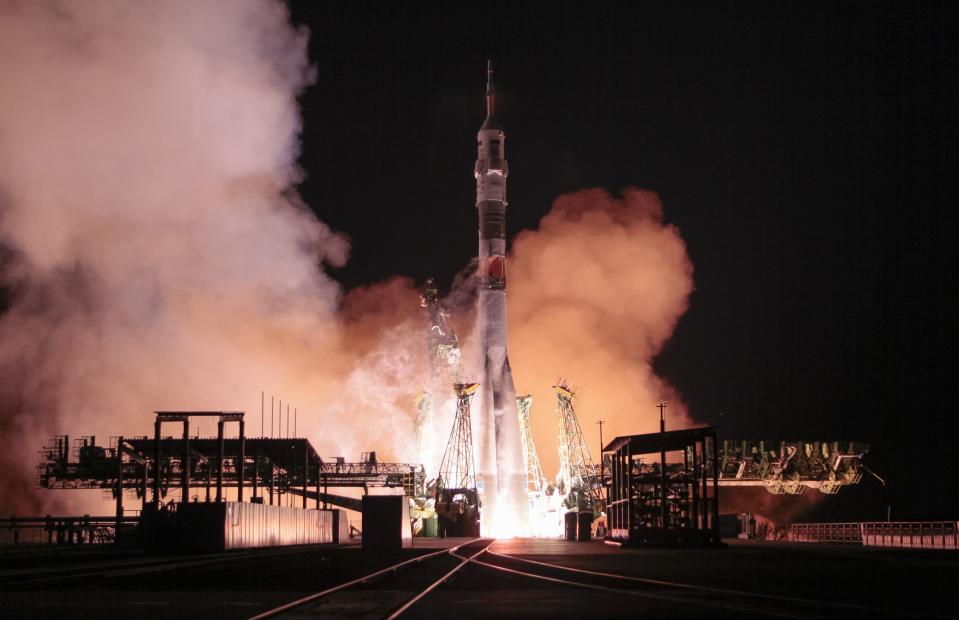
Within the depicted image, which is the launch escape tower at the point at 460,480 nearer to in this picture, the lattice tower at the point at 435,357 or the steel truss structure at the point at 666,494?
the lattice tower at the point at 435,357

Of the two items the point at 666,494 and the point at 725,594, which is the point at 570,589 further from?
the point at 666,494

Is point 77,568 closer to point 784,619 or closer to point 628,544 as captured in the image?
point 784,619

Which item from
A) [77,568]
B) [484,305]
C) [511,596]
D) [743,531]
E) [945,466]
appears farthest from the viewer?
[945,466]

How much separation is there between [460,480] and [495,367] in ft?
39.5

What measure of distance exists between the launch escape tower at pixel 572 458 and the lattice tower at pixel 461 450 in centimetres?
1019

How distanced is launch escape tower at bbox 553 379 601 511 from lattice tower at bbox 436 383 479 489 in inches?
401

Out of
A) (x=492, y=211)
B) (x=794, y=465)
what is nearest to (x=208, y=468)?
(x=492, y=211)

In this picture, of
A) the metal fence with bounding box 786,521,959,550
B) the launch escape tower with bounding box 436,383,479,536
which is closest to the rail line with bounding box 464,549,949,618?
the metal fence with bounding box 786,521,959,550

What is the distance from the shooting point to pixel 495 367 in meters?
116

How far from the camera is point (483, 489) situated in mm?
118438

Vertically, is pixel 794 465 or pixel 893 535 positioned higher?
pixel 794 465

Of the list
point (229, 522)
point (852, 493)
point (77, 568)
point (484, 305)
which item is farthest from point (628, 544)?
point (852, 493)

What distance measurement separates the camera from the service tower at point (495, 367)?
115312 millimetres

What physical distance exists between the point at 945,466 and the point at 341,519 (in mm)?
88739
